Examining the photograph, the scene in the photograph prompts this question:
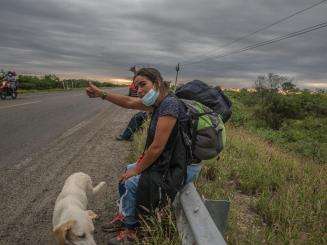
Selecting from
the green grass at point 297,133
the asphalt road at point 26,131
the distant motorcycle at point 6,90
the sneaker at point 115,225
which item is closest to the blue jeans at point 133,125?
the asphalt road at point 26,131

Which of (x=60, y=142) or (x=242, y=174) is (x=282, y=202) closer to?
(x=242, y=174)

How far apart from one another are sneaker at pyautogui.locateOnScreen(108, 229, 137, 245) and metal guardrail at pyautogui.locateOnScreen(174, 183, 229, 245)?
52 centimetres

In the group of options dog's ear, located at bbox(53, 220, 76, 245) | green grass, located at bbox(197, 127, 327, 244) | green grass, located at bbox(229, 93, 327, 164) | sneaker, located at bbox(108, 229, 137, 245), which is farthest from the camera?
green grass, located at bbox(229, 93, 327, 164)

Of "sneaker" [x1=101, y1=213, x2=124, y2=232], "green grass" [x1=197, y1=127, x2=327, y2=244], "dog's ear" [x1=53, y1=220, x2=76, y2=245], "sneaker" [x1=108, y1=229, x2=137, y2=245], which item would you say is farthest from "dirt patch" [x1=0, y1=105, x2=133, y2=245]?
"green grass" [x1=197, y1=127, x2=327, y2=244]

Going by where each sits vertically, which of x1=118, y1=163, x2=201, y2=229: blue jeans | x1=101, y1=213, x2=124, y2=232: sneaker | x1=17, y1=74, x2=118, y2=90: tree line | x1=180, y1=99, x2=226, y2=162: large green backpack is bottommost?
x1=17, y1=74, x2=118, y2=90: tree line

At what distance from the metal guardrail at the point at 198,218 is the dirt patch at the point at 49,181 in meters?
0.96

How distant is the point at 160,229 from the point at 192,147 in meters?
0.95

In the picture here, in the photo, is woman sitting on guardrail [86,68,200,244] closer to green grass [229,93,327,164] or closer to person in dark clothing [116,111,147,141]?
person in dark clothing [116,111,147,141]

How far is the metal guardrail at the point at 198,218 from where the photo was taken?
336 centimetres

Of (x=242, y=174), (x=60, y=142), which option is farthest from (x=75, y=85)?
(x=242, y=174)

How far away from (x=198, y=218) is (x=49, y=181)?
3.50 m

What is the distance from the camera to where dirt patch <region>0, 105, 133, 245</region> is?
15.5ft

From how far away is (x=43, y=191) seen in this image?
239 inches

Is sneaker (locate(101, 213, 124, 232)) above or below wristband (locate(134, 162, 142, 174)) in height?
below
